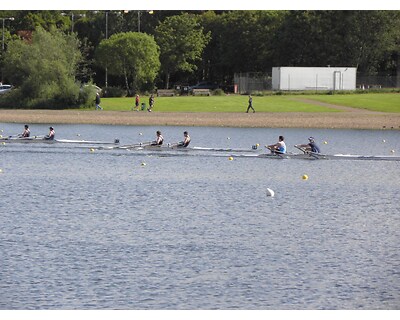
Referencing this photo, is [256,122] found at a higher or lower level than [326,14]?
lower

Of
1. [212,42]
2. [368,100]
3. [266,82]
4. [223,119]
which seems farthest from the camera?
[212,42]

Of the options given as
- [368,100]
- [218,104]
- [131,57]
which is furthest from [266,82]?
[218,104]

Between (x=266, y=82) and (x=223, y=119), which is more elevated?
(x=266, y=82)

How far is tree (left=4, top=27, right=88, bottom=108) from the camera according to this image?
69.5m

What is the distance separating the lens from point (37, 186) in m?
32.9

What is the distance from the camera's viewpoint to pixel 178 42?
9112 cm

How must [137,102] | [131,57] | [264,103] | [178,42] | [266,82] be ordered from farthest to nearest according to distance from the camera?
1. [178,42]
2. [266,82]
3. [131,57]
4. [264,103]
5. [137,102]

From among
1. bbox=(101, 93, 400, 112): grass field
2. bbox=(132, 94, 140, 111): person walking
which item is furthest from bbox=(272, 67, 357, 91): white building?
bbox=(132, 94, 140, 111): person walking

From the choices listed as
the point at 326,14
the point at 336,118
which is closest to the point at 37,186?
the point at 336,118

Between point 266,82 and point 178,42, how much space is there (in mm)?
11103

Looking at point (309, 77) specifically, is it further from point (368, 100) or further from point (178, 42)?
point (178, 42)

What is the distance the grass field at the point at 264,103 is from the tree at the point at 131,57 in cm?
558
